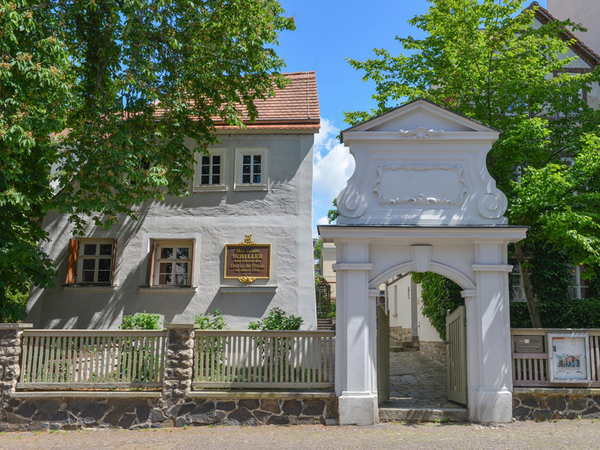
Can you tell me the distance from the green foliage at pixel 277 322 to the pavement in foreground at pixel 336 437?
4.09 metres

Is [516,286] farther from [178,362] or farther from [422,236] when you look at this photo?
[178,362]

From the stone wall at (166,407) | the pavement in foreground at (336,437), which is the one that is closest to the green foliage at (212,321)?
the stone wall at (166,407)

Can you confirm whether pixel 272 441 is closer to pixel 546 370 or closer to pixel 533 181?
pixel 546 370

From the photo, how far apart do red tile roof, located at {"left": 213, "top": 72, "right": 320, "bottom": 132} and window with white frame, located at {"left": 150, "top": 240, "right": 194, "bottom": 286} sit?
357cm

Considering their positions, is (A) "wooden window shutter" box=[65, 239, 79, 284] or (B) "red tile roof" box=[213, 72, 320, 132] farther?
(B) "red tile roof" box=[213, 72, 320, 132]

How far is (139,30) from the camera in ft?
39.7

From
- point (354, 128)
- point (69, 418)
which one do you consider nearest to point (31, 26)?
point (354, 128)

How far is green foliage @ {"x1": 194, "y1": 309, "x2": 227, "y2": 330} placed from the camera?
13628 mm

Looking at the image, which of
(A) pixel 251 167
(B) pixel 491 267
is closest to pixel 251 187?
(A) pixel 251 167

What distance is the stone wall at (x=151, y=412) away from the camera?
9.82 meters

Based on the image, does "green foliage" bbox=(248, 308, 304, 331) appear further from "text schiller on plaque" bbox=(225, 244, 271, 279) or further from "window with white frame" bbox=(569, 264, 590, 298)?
"window with white frame" bbox=(569, 264, 590, 298)

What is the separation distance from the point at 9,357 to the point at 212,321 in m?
5.32

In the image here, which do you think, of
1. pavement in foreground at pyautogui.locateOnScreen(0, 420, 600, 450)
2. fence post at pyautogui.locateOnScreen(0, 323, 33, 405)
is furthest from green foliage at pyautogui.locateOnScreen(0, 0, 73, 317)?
pavement in foreground at pyautogui.locateOnScreen(0, 420, 600, 450)

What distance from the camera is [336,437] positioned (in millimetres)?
8844
